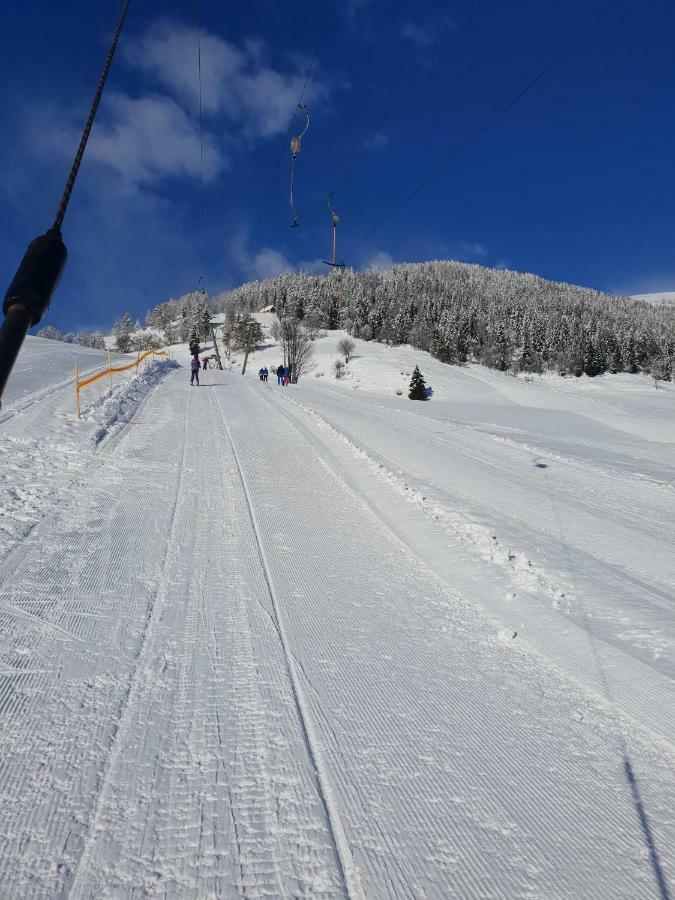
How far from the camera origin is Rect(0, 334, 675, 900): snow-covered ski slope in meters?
1.93

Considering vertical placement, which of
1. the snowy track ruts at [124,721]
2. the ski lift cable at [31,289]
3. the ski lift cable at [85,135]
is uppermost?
the ski lift cable at [85,135]

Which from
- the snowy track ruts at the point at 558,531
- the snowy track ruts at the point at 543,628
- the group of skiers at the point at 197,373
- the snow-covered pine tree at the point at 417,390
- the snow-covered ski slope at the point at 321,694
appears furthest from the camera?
the snow-covered pine tree at the point at 417,390

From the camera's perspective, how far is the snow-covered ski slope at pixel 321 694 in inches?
76.0

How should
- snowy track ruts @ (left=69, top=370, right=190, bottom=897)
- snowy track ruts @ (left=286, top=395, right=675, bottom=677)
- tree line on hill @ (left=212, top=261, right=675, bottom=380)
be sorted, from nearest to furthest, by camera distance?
snowy track ruts @ (left=69, top=370, right=190, bottom=897) < snowy track ruts @ (left=286, top=395, right=675, bottom=677) < tree line on hill @ (left=212, top=261, right=675, bottom=380)

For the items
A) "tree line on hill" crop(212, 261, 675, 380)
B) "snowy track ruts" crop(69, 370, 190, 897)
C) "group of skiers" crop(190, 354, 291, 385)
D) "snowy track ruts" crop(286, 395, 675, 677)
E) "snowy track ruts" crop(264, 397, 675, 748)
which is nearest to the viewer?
"snowy track ruts" crop(69, 370, 190, 897)

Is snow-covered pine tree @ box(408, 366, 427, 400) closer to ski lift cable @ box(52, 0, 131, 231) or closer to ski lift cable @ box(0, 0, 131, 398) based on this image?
ski lift cable @ box(52, 0, 131, 231)

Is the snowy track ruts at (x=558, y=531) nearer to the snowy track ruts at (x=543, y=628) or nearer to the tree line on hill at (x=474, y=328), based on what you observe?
the snowy track ruts at (x=543, y=628)

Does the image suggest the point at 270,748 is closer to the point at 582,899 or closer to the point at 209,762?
the point at 209,762

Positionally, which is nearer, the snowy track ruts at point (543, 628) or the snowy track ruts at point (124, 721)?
the snowy track ruts at point (124, 721)

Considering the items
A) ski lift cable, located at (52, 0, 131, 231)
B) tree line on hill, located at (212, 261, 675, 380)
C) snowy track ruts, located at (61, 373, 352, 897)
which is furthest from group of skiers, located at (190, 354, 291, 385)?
tree line on hill, located at (212, 261, 675, 380)

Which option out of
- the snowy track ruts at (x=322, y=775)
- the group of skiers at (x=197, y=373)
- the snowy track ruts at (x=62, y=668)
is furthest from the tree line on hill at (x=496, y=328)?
the snowy track ruts at (x=322, y=775)

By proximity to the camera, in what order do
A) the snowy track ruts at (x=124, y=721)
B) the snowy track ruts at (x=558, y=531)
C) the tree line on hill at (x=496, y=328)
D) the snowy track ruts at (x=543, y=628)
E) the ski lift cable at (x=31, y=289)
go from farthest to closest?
the tree line on hill at (x=496, y=328), the snowy track ruts at (x=558, y=531), the snowy track ruts at (x=543, y=628), the snowy track ruts at (x=124, y=721), the ski lift cable at (x=31, y=289)

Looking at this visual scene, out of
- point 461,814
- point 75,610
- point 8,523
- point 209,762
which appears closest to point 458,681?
point 461,814

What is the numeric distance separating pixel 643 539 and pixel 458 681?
5.12 metres
